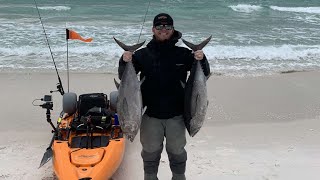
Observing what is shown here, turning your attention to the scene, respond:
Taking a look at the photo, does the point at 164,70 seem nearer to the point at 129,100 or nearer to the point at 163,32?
the point at 163,32

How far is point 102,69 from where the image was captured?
11.8 meters

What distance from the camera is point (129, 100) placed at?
152 inches

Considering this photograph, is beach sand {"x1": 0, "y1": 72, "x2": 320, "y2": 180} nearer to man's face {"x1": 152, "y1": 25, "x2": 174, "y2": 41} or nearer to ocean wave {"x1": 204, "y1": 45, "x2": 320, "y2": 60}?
man's face {"x1": 152, "y1": 25, "x2": 174, "y2": 41}

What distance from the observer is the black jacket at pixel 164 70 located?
4.14m

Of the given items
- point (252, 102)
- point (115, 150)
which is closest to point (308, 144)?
point (252, 102)

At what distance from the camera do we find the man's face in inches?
157

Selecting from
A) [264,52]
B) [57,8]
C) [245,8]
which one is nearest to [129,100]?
[264,52]

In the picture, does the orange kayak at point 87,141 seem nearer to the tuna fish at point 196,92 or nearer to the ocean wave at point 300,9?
the tuna fish at point 196,92

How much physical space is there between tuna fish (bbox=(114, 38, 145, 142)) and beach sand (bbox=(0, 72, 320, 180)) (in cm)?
228

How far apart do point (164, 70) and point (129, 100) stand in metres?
0.51

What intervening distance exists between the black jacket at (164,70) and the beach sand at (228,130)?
6.74 feet

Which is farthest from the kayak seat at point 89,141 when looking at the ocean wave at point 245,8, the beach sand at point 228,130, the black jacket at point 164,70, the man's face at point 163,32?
the ocean wave at point 245,8

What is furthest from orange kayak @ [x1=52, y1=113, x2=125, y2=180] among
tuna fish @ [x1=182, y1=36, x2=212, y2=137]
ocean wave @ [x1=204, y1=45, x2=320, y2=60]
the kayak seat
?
ocean wave @ [x1=204, y1=45, x2=320, y2=60]

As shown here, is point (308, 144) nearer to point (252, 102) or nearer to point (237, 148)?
point (237, 148)
